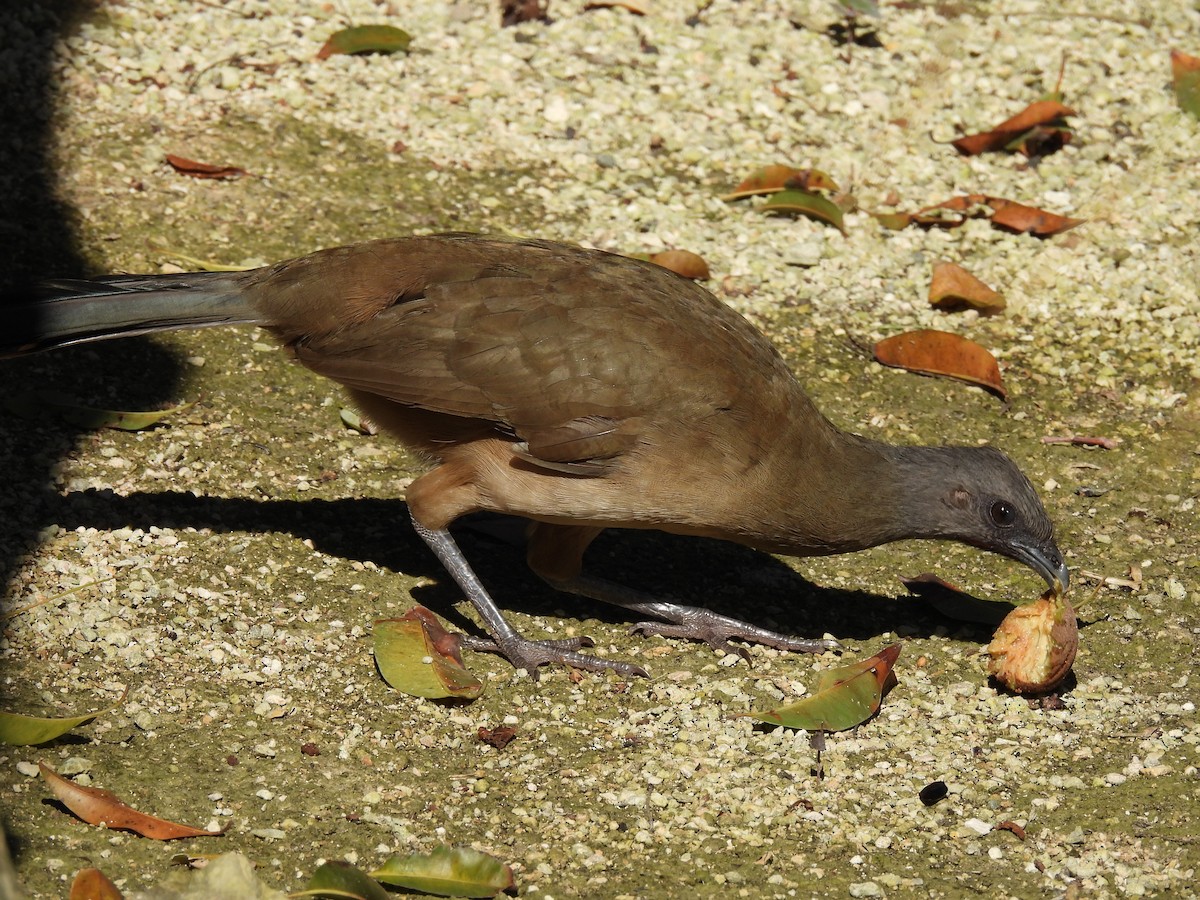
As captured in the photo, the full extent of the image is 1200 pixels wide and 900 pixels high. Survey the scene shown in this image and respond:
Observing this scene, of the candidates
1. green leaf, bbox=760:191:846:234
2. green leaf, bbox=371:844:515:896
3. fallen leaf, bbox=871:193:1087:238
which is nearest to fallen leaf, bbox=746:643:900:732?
green leaf, bbox=371:844:515:896

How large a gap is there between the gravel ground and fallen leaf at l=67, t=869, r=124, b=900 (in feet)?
0.40

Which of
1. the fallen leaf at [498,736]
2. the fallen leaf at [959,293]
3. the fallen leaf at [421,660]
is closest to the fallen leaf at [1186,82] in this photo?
the fallen leaf at [959,293]

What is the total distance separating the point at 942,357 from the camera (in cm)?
575

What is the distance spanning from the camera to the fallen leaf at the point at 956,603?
4719 millimetres

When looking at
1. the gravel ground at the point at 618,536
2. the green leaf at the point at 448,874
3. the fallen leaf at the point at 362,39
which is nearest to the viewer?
the green leaf at the point at 448,874

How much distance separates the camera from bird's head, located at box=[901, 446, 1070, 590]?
444 centimetres

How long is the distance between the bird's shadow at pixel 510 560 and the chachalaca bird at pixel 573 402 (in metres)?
0.28

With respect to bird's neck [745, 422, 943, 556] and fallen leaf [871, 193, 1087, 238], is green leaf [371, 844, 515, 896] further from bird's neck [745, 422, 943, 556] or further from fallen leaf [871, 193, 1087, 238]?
fallen leaf [871, 193, 1087, 238]

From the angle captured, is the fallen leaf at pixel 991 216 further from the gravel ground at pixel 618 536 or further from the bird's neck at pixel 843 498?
the bird's neck at pixel 843 498

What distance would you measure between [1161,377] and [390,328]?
3287 millimetres

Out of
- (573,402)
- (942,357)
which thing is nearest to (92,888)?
(573,402)

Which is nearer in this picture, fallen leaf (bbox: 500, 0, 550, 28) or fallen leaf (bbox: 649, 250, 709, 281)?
fallen leaf (bbox: 649, 250, 709, 281)

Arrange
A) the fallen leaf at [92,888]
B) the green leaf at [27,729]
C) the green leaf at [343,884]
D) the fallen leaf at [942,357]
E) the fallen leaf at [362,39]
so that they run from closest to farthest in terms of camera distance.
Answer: the fallen leaf at [92,888] < the green leaf at [343,884] < the green leaf at [27,729] < the fallen leaf at [942,357] < the fallen leaf at [362,39]

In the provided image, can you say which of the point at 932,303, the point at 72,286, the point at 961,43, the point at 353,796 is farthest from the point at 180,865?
the point at 961,43
